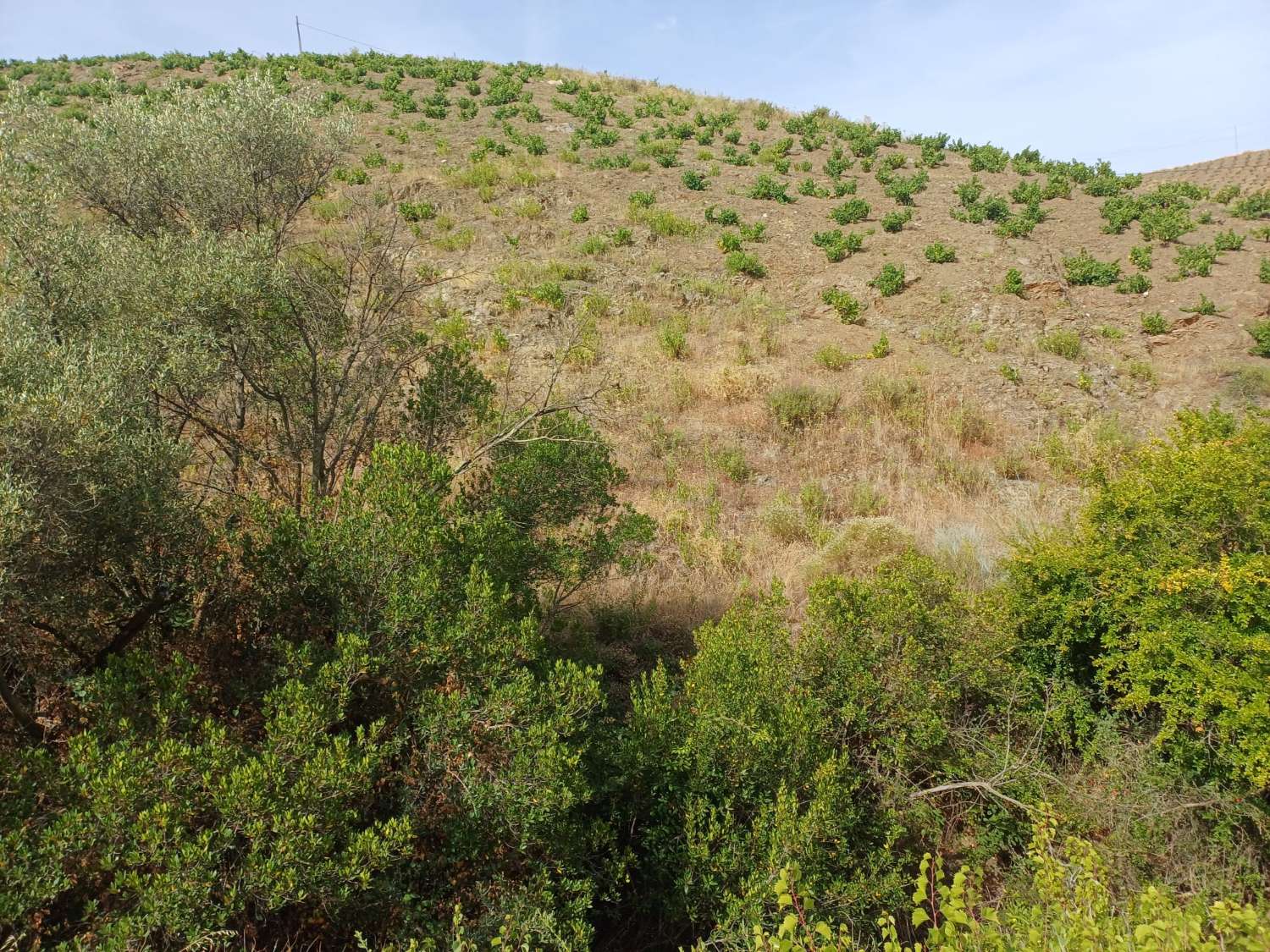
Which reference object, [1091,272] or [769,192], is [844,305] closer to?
[1091,272]

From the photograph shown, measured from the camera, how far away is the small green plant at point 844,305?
44.9 feet

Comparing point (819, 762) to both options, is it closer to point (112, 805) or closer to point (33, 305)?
point (112, 805)

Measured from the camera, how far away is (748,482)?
9.19 meters

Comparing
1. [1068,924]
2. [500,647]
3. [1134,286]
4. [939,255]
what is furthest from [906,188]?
[1068,924]

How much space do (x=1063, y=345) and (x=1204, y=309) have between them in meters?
3.19

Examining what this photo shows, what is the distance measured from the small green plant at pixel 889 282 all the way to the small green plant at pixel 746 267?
7.53 feet

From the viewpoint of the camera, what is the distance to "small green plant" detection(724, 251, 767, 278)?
15047 mm

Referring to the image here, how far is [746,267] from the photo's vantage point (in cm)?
1507

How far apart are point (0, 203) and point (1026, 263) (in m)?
16.3

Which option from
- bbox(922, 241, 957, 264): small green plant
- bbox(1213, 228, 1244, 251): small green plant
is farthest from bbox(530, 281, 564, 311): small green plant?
bbox(1213, 228, 1244, 251): small green plant

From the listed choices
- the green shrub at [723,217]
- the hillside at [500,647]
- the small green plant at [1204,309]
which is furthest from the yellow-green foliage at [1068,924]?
the green shrub at [723,217]

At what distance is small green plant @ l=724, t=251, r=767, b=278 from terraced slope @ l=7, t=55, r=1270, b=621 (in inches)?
2.2

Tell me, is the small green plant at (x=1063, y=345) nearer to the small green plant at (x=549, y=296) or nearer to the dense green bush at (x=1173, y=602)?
the dense green bush at (x=1173, y=602)

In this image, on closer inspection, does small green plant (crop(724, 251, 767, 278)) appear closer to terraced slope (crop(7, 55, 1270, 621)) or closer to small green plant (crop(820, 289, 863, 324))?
terraced slope (crop(7, 55, 1270, 621))
